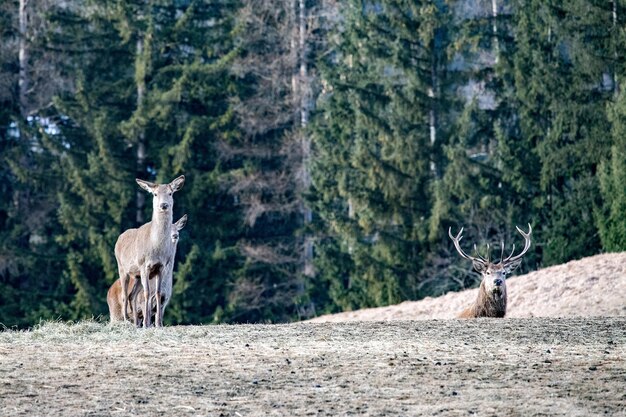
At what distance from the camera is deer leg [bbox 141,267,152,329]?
61.2 feet

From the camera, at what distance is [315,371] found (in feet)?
45.1

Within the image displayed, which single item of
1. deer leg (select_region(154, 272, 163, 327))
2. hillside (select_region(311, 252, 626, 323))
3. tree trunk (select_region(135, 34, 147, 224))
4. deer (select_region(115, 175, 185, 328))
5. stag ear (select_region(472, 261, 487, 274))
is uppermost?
tree trunk (select_region(135, 34, 147, 224))

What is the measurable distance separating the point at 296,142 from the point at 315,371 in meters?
32.4

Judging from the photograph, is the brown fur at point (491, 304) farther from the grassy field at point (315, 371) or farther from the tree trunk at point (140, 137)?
the tree trunk at point (140, 137)

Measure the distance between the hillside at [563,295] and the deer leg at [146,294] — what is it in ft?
32.6

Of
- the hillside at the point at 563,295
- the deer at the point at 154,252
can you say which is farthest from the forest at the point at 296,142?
the deer at the point at 154,252

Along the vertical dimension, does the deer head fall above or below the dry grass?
above

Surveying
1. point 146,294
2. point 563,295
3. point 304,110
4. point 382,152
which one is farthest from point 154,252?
point 304,110

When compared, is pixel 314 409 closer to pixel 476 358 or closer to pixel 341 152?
pixel 476 358

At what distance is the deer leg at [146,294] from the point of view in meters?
18.6

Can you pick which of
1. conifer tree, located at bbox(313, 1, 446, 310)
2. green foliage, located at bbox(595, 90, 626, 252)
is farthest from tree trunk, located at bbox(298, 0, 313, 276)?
green foliage, located at bbox(595, 90, 626, 252)

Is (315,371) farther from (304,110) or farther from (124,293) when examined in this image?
(304,110)

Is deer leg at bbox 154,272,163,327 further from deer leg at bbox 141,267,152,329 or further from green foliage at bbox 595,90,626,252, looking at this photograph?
green foliage at bbox 595,90,626,252

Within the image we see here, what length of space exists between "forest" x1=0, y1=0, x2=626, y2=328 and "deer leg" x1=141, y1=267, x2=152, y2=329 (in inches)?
835
